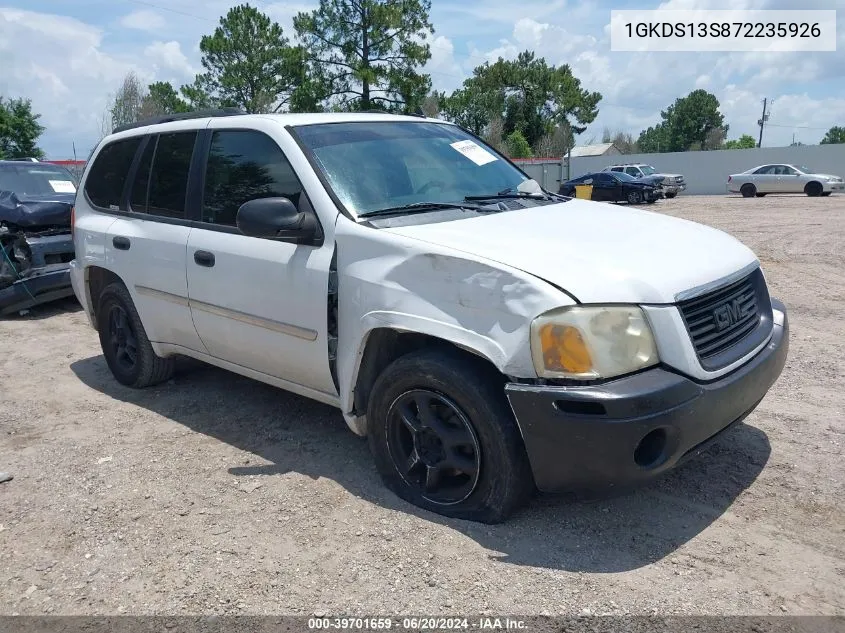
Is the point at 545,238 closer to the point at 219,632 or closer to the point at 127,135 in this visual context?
A: the point at 219,632

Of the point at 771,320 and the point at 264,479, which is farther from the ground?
the point at 771,320

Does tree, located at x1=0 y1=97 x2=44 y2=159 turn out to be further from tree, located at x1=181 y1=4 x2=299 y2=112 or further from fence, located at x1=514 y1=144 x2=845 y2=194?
fence, located at x1=514 y1=144 x2=845 y2=194

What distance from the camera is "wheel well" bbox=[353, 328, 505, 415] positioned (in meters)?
3.40

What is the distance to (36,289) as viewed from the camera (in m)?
7.94

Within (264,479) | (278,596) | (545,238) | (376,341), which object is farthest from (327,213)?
(278,596)

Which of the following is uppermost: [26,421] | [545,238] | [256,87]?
[256,87]

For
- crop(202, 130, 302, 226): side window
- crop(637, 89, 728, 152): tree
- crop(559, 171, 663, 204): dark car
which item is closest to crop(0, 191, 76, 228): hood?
crop(202, 130, 302, 226): side window

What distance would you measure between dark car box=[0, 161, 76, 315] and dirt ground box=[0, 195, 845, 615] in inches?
139

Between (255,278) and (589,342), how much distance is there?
6.25 feet

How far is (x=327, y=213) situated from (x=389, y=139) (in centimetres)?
79

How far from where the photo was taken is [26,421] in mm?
4875

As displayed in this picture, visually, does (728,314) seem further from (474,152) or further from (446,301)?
(474,152)

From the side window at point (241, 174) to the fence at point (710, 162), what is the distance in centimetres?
3472

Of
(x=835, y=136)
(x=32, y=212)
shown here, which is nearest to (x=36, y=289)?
(x=32, y=212)
